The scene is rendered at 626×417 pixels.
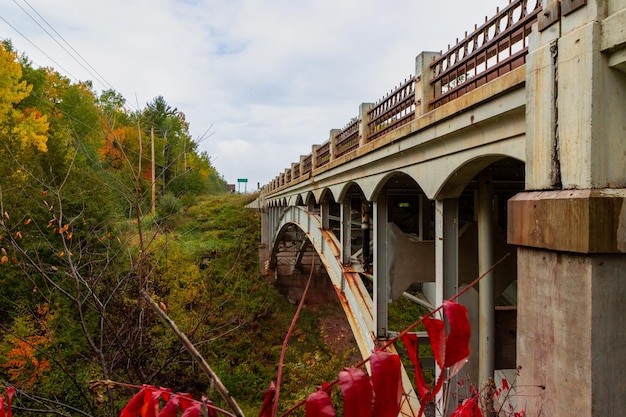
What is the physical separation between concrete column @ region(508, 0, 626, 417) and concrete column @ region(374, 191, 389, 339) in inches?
128

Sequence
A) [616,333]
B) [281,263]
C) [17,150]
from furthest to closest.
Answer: [281,263], [17,150], [616,333]

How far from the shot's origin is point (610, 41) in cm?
196

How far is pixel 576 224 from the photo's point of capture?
6.52 ft

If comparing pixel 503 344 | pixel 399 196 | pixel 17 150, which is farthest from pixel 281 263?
pixel 503 344

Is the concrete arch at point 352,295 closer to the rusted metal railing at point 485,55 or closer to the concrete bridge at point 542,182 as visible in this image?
the concrete bridge at point 542,182

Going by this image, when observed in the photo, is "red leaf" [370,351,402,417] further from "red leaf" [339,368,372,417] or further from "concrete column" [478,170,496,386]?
"concrete column" [478,170,496,386]

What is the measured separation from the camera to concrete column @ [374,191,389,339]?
222 inches

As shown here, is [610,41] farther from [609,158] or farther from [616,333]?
[616,333]

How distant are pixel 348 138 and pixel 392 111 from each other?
7.43 feet

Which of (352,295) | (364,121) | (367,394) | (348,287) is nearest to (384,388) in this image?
(367,394)

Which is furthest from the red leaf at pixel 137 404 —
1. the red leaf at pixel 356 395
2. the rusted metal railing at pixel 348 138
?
the rusted metal railing at pixel 348 138

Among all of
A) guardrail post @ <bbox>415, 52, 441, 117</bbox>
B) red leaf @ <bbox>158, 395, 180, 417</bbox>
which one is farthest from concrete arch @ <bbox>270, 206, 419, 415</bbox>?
red leaf @ <bbox>158, 395, 180, 417</bbox>

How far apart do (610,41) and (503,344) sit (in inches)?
117

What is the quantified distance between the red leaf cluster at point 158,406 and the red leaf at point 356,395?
350 millimetres
